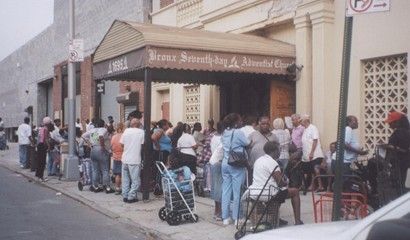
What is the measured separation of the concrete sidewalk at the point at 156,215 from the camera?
849 cm

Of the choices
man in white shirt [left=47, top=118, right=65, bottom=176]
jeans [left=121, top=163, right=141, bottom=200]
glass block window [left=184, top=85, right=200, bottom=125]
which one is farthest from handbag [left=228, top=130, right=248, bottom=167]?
man in white shirt [left=47, top=118, right=65, bottom=176]

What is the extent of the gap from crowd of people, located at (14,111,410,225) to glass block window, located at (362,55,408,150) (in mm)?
625

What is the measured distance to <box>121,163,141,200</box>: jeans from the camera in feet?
36.9

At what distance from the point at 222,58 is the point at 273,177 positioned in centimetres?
451

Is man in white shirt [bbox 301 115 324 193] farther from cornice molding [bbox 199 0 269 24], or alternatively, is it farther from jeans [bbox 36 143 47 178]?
jeans [bbox 36 143 47 178]

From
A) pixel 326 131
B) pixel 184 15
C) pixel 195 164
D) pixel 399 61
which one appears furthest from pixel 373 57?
pixel 184 15

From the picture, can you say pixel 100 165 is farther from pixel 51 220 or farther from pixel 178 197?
pixel 178 197

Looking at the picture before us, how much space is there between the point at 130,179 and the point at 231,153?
3.49 meters

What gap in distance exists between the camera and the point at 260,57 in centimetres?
1229

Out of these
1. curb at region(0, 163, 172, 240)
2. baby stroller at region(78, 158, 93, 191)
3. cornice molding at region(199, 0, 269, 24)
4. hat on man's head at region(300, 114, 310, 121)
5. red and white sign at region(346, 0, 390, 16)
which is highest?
cornice molding at region(199, 0, 269, 24)

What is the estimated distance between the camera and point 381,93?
10938 mm

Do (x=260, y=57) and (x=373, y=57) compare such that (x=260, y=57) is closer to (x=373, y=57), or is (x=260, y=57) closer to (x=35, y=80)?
(x=373, y=57)

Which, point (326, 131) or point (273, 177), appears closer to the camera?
point (273, 177)

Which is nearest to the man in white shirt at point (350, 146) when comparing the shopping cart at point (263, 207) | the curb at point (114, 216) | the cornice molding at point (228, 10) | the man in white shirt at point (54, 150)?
the shopping cart at point (263, 207)
